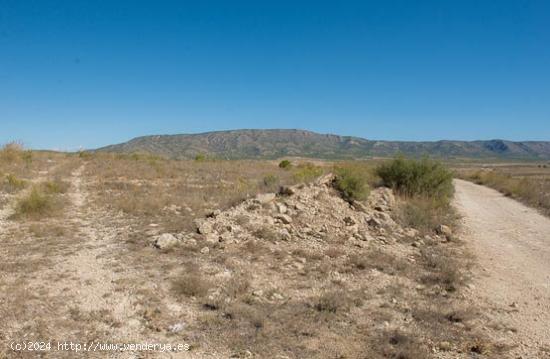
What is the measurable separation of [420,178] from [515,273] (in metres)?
8.02

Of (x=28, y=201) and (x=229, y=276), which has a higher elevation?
(x=28, y=201)

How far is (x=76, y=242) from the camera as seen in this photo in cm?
948

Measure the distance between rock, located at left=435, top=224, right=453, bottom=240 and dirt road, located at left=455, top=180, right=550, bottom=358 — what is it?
46cm

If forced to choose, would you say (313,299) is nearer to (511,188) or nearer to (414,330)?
(414,330)

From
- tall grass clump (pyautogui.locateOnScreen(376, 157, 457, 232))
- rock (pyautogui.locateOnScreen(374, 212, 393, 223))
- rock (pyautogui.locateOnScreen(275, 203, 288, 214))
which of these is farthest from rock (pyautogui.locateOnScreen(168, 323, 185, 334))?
tall grass clump (pyautogui.locateOnScreen(376, 157, 457, 232))

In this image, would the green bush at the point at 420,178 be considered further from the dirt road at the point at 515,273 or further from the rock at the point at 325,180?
the rock at the point at 325,180

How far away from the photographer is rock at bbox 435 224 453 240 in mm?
11005

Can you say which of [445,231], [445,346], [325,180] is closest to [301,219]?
[325,180]

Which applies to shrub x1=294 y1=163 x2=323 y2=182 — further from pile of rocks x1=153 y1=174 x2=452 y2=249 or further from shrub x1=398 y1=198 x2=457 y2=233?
pile of rocks x1=153 y1=174 x2=452 y2=249

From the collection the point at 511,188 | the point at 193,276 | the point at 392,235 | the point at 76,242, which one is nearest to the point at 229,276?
the point at 193,276

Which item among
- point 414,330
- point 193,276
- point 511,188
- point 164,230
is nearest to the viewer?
point 414,330

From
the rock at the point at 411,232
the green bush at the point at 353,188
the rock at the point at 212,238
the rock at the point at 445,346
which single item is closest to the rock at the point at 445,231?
the rock at the point at 411,232

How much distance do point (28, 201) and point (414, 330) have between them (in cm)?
1157

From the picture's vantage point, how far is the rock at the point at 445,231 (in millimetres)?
11005
